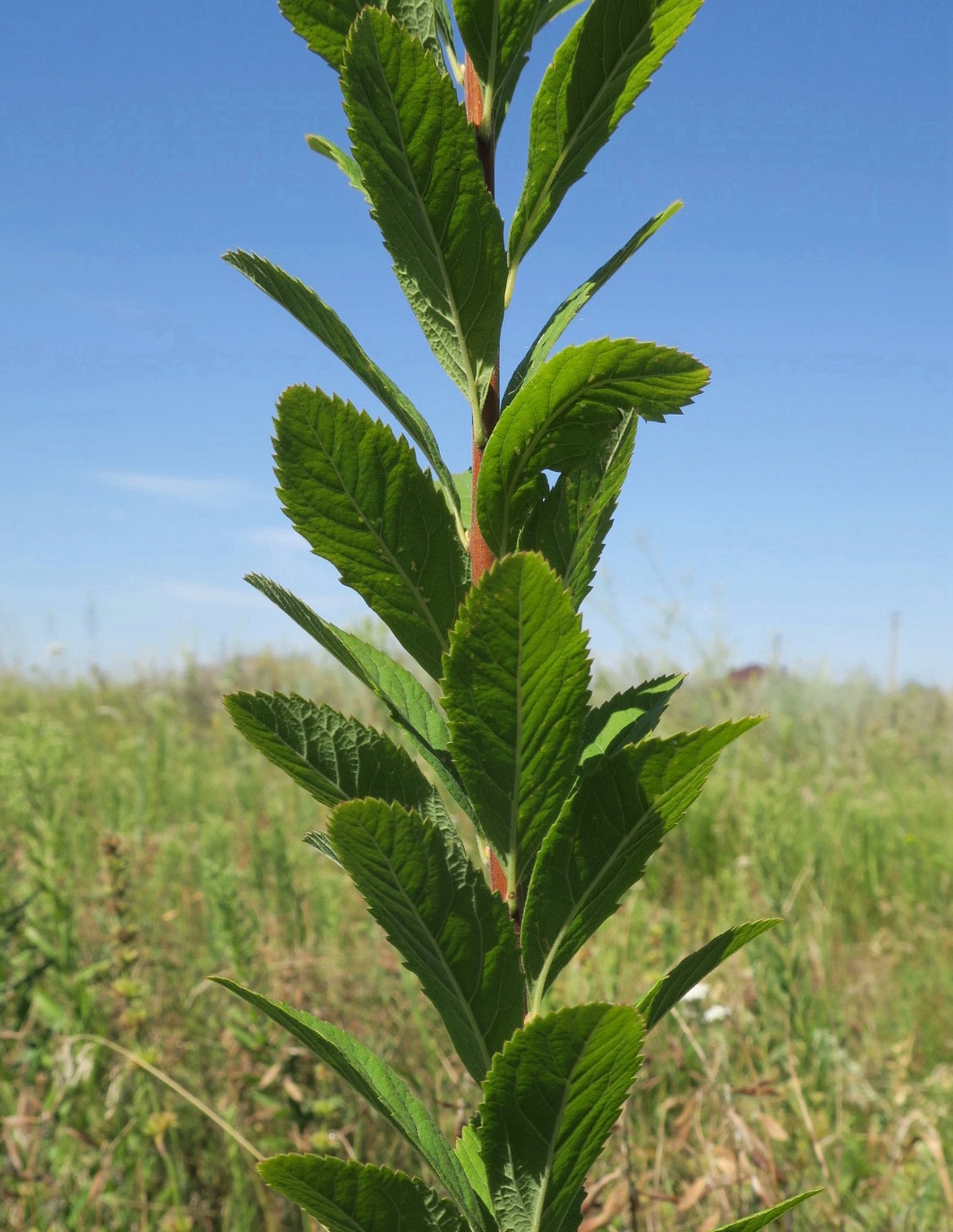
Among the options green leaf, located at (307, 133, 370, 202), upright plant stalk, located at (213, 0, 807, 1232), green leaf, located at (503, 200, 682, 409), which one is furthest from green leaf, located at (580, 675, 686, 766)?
green leaf, located at (307, 133, 370, 202)

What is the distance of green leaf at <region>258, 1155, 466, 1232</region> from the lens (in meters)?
0.52

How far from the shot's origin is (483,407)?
0.68 metres

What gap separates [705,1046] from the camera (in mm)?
2314

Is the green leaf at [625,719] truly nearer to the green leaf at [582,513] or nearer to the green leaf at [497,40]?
the green leaf at [582,513]

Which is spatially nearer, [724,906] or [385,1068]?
[385,1068]

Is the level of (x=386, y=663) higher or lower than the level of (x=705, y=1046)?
higher

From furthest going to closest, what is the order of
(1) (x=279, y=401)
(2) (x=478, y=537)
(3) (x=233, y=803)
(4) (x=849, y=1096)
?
(3) (x=233, y=803)
(4) (x=849, y=1096)
(2) (x=478, y=537)
(1) (x=279, y=401)

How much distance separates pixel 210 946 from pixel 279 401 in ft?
8.01

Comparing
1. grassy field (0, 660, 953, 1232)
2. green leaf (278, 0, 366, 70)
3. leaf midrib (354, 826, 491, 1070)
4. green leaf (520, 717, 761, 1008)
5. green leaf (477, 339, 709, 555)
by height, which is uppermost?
green leaf (278, 0, 366, 70)

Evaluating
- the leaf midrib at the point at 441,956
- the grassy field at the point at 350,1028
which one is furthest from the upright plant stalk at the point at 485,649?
the grassy field at the point at 350,1028

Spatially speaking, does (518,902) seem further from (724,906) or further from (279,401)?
(724,906)

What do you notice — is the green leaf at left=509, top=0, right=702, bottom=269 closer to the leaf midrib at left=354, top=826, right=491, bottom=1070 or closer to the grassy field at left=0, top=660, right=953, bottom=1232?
the leaf midrib at left=354, top=826, right=491, bottom=1070

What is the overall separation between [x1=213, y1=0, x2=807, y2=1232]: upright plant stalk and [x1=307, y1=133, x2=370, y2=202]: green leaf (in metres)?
0.03

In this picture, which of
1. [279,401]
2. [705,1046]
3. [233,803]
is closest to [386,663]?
[279,401]
